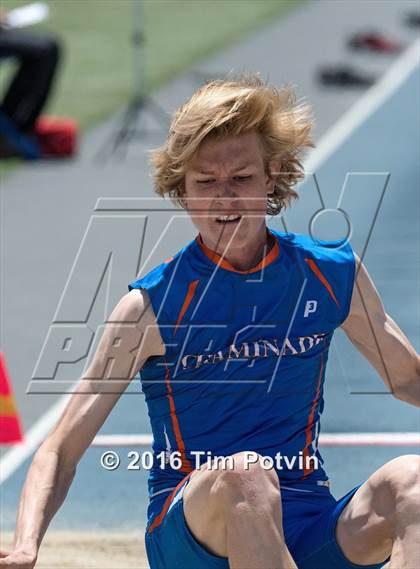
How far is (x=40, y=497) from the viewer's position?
12.6ft

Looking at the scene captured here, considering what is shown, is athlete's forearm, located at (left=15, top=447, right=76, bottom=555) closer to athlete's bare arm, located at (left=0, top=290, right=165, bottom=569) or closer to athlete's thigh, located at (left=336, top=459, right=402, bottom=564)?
athlete's bare arm, located at (left=0, top=290, right=165, bottom=569)

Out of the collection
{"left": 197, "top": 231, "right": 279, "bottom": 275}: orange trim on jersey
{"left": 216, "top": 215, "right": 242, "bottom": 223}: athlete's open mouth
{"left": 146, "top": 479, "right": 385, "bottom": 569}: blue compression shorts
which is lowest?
{"left": 146, "top": 479, "right": 385, "bottom": 569}: blue compression shorts

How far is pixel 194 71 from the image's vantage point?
15375 millimetres

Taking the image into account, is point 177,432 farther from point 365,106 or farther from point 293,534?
point 365,106

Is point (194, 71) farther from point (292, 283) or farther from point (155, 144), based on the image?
point (292, 283)

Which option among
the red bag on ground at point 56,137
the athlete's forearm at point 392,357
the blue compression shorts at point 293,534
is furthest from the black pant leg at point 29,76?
the blue compression shorts at point 293,534

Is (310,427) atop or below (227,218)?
below

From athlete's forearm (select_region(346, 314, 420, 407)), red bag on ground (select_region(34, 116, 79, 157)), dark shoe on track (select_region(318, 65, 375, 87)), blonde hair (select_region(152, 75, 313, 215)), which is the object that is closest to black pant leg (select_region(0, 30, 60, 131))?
red bag on ground (select_region(34, 116, 79, 157))

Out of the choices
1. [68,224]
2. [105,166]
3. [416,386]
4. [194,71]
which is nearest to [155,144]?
[105,166]

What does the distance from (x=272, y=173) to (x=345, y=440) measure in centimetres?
243

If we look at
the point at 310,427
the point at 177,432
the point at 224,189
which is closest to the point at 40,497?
the point at 177,432

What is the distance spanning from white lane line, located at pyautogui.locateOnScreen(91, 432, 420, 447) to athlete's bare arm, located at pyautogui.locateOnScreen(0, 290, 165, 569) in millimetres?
2351

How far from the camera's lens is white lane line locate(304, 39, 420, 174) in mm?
11398

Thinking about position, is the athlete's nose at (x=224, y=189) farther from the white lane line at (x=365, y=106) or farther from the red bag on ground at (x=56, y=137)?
the red bag on ground at (x=56, y=137)
